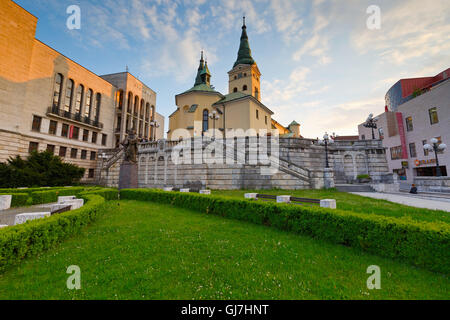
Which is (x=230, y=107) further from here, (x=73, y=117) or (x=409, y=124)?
(x=409, y=124)

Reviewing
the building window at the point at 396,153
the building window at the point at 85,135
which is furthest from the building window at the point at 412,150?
the building window at the point at 85,135

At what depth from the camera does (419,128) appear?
33.6 meters

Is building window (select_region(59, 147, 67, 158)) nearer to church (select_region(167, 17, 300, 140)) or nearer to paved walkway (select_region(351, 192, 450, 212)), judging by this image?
church (select_region(167, 17, 300, 140))

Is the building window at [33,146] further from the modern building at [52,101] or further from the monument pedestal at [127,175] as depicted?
the monument pedestal at [127,175]

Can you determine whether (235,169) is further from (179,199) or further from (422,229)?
(422,229)

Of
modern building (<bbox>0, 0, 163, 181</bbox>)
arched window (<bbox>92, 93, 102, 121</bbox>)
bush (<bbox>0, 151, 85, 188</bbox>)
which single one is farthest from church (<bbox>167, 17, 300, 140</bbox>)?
bush (<bbox>0, 151, 85, 188</bbox>)

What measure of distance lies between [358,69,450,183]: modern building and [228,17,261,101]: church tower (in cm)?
2346

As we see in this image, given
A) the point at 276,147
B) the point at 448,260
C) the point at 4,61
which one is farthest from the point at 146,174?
the point at 448,260

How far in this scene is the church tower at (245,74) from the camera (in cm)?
4138

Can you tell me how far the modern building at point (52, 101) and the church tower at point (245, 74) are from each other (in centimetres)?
2219

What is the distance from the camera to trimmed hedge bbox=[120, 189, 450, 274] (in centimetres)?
424

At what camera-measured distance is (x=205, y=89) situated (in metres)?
Result: 38.6
